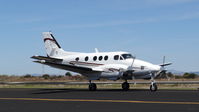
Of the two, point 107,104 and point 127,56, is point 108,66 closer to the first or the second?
point 127,56

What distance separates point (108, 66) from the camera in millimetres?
29422

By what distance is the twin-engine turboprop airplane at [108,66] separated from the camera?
1082 inches

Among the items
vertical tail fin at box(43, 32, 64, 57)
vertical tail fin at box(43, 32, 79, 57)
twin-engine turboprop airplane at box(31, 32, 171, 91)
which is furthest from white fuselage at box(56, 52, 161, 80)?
vertical tail fin at box(43, 32, 64, 57)

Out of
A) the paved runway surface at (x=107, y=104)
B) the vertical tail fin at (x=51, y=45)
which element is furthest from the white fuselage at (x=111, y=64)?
the paved runway surface at (x=107, y=104)

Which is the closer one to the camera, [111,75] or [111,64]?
[111,75]

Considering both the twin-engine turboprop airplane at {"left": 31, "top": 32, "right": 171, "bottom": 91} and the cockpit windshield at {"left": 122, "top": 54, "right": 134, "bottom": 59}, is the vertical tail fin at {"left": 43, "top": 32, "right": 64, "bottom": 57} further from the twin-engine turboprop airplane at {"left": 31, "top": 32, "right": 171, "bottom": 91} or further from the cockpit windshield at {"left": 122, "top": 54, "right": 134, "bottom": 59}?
the cockpit windshield at {"left": 122, "top": 54, "right": 134, "bottom": 59}

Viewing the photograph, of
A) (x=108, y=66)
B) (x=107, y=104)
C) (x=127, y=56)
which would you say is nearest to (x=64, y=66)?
(x=108, y=66)

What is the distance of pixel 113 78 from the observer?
28.8m

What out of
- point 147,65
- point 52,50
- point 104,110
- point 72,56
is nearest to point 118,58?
point 147,65

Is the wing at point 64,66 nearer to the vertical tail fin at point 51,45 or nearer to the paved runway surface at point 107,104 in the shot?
the vertical tail fin at point 51,45

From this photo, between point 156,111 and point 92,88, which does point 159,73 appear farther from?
point 156,111

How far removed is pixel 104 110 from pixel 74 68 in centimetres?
→ 1675

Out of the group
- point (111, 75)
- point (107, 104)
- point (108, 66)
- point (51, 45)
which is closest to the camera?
point (107, 104)

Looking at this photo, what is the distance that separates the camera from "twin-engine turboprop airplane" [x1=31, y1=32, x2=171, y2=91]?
27.5m
